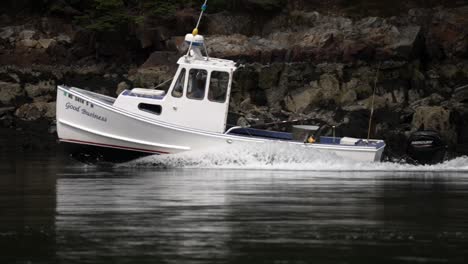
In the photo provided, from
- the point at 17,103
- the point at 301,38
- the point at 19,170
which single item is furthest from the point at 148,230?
the point at 301,38

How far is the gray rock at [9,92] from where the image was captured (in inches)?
1620

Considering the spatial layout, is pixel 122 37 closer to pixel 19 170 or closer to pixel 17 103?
pixel 17 103

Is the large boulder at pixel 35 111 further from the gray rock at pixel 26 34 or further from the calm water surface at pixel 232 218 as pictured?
the calm water surface at pixel 232 218

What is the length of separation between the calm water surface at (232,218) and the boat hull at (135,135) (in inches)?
97.2

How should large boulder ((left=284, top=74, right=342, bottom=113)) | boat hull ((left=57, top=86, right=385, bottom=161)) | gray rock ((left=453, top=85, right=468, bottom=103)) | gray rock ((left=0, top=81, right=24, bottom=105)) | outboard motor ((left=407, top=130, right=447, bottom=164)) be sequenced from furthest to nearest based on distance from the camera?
gray rock ((left=0, top=81, right=24, bottom=105)) → large boulder ((left=284, top=74, right=342, bottom=113)) → gray rock ((left=453, top=85, right=468, bottom=103)) → boat hull ((left=57, top=86, right=385, bottom=161)) → outboard motor ((left=407, top=130, right=447, bottom=164))

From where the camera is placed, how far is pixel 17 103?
40844mm

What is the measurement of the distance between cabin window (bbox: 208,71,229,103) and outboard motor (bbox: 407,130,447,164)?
4358mm

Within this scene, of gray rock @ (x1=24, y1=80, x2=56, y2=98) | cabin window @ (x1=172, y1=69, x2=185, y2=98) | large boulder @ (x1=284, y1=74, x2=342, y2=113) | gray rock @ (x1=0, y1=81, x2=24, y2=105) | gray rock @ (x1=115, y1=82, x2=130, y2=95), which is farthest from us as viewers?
gray rock @ (x1=24, y1=80, x2=56, y2=98)

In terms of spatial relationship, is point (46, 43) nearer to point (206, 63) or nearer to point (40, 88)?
point (40, 88)

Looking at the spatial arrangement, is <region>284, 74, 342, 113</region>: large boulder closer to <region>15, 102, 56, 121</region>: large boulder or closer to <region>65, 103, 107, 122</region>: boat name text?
<region>15, 102, 56, 121</region>: large boulder

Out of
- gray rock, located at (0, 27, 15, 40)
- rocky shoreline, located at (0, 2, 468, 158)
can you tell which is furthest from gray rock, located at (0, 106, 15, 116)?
gray rock, located at (0, 27, 15, 40)

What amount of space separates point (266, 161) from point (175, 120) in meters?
2.30

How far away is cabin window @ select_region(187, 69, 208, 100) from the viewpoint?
92.8 ft

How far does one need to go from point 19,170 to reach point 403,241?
520 inches
